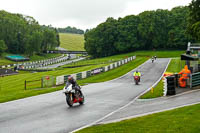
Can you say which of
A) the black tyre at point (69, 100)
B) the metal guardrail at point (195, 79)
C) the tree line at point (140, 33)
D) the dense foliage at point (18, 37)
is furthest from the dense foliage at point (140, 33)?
the black tyre at point (69, 100)

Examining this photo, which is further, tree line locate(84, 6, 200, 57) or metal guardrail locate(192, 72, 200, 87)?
tree line locate(84, 6, 200, 57)

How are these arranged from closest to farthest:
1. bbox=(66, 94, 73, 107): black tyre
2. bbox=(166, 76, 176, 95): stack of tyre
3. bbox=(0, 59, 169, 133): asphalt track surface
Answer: bbox=(0, 59, 169, 133): asphalt track surface, bbox=(66, 94, 73, 107): black tyre, bbox=(166, 76, 176, 95): stack of tyre

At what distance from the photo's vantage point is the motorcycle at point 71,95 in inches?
550

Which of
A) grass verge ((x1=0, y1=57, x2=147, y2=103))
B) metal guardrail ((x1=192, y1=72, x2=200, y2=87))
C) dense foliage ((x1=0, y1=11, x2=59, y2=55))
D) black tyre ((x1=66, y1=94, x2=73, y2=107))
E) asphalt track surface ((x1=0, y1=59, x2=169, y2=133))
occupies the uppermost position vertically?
dense foliage ((x1=0, y1=11, x2=59, y2=55))

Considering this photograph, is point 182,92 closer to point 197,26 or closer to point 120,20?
point 197,26

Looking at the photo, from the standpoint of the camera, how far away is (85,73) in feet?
126

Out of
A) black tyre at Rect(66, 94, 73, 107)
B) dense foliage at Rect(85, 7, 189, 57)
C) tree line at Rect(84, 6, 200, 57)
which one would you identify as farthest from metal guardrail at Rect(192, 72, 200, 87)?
dense foliage at Rect(85, 7, 189, 57)

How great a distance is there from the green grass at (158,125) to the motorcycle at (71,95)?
447 cm

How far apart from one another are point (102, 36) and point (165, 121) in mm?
96373

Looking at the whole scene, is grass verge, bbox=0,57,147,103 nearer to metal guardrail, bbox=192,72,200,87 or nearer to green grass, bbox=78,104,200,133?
green grass, bbox=78,104,200,133

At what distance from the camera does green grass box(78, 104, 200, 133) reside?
8578 millimetres

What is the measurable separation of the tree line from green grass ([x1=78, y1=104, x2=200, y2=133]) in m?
88.2

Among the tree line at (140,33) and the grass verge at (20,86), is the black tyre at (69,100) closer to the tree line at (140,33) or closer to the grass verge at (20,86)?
the grass verge at (20,86)

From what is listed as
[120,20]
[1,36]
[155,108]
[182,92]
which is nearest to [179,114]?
[155,108]
